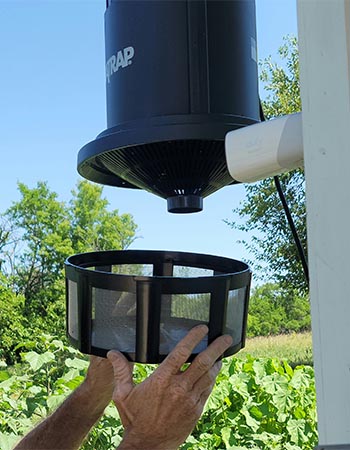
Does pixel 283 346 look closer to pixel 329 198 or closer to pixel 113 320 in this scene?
pixel 113 320

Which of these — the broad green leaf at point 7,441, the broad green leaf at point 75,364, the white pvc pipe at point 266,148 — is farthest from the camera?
Answer: the broad green leaf at point 75,364

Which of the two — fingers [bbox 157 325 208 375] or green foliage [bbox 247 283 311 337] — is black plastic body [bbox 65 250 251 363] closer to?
fingers [bbox 157 325 208 375]

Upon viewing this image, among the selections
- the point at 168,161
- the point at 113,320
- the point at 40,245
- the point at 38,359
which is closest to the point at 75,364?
the point at 38,359

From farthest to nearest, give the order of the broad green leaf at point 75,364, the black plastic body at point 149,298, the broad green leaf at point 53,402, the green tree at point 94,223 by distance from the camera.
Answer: the green tree at point 94,223
the broad green leaf at point 75,364
the broad green leaf at point 53,402
the black plastic body at point 149,298

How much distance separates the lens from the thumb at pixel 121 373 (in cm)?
94

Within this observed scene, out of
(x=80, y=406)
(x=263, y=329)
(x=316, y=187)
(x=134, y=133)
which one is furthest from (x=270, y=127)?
(x=263, y=329)

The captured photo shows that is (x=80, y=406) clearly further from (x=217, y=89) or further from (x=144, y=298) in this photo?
(x=217, y=89)

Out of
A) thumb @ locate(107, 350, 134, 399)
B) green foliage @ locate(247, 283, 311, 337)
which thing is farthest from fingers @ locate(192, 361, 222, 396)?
green foliage @ locate(247, 283, 311, 337)

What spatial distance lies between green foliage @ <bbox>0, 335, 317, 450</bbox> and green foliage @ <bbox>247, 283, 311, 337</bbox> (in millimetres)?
9270

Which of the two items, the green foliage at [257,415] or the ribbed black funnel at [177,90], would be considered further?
the green foliage at [257,415]

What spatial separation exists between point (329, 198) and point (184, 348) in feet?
1.34

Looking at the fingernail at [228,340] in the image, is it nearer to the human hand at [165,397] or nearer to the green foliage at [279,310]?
the human hand at [165,397]

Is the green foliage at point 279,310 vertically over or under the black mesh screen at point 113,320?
under

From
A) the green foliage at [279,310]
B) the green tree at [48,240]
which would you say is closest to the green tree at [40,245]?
the green tree at [48,240]
